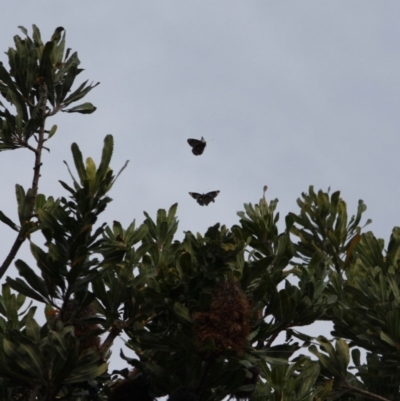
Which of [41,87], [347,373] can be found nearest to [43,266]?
[41,87]

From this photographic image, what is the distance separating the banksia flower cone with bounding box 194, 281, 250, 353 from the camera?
230 inches

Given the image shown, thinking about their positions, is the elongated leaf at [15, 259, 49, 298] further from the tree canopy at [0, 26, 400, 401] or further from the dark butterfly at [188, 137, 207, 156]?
the dark butterfly at [188, 137, 207, 156]

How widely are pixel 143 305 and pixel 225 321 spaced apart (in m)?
1.24

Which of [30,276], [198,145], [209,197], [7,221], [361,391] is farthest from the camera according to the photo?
[198,145]

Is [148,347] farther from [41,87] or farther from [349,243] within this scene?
[349,243]

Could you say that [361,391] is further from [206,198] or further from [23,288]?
[23,288]

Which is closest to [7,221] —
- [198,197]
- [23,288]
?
[23,288]

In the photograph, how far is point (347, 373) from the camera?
7941 millimetres

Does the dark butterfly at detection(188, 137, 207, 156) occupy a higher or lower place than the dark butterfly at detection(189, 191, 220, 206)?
higher

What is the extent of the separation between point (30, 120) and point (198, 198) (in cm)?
169

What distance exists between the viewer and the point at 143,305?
691cm

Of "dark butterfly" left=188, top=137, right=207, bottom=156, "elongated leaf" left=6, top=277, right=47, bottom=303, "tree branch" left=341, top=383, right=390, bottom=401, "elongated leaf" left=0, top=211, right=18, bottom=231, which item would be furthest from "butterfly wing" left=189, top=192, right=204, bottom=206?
"tree branch" left=341, top=383, right=390, bottom=401

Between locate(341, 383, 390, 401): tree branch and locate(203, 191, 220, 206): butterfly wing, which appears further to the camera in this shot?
locate(203, 191, 220, 206): butterfly wing

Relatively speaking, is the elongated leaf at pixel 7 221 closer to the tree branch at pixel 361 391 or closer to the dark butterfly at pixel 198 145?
the dark butterfly at pixel 198 145
